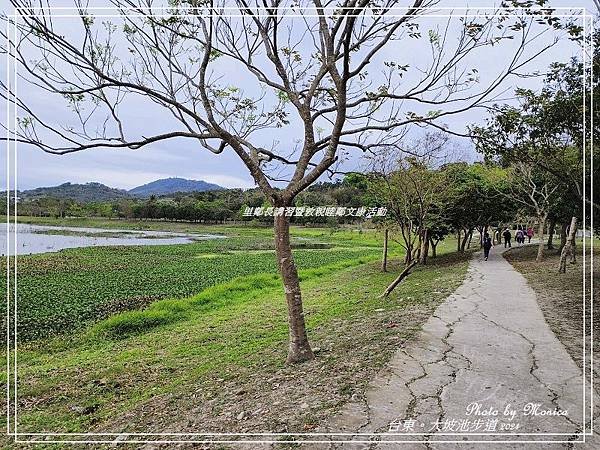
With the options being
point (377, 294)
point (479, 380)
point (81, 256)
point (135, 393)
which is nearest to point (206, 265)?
point (81, 256)

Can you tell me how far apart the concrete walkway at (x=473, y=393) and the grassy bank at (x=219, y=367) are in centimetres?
19

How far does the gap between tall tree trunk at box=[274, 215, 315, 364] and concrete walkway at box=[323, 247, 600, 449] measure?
2.24 feet

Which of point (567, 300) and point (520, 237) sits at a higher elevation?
point (520, 237)

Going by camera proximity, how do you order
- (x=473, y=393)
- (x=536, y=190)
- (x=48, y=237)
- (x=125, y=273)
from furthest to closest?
(x=125, y=273), (x=536, y=190), (x=48, y=237), (x=473, y=393)

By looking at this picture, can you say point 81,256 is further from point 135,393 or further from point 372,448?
point 372,448

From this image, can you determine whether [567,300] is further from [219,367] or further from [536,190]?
[536,190]

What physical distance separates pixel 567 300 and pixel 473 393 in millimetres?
3260

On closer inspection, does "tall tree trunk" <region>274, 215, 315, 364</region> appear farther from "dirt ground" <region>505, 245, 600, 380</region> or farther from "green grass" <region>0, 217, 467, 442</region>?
"dirt ground" <region>505, 245, 600, 380</region>

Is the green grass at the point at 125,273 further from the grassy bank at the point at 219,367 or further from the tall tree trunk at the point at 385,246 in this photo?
the grassy bank at the point at 219,367

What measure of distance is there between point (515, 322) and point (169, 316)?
4833 millimetres

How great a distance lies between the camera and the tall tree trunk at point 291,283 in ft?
9.99

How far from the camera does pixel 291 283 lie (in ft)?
10.1

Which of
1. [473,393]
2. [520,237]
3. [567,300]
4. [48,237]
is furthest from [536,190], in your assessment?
[48,237]

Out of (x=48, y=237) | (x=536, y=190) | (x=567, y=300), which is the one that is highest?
(x=536, y=190)
